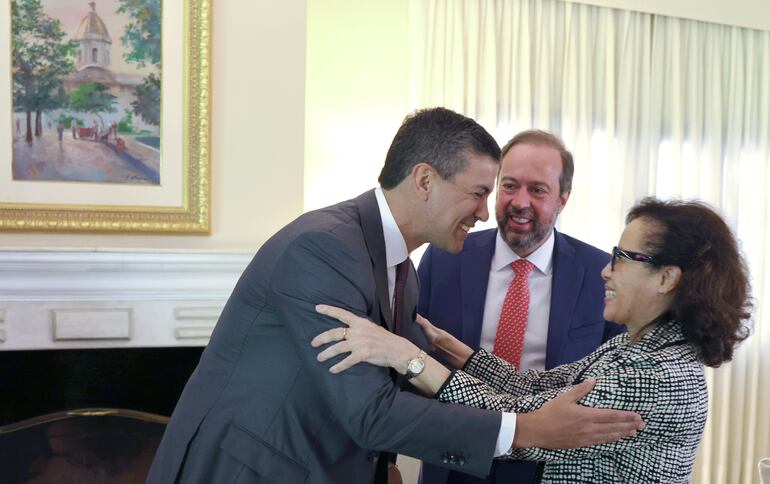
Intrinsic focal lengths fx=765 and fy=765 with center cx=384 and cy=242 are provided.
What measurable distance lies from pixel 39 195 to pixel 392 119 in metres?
1.73

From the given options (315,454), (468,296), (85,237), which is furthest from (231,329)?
(85,237)

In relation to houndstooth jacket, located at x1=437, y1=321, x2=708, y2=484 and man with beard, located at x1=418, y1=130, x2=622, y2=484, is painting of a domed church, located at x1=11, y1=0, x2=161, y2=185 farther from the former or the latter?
houndstooth jacket, located at x1=437, y1=321, x2=708, y2=484

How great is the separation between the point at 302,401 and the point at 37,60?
185 cm

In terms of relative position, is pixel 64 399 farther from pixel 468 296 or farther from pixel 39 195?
pixel 468 296

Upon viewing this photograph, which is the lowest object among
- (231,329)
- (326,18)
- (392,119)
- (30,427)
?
(30,427)

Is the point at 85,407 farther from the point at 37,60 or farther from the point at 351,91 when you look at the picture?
the point at 351,91

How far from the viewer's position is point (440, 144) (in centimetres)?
173

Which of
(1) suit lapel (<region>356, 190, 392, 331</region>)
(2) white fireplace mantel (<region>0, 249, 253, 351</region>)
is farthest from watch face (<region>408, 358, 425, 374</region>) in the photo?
(2) white fireplace mantel (<region>0, 249, 253, 351</region>)

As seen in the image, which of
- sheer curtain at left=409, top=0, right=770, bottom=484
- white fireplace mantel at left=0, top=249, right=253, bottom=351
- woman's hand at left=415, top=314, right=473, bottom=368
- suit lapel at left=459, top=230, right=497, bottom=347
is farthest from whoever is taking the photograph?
sheer curtain at left=409, top=0, right=770, bottom=484

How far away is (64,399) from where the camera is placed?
2.94m

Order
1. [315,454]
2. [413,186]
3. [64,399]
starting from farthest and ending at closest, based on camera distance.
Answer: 1. [64,399]
2. [413,186]
3. [315,454]

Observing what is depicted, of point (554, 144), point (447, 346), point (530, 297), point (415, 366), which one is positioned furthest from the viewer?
point (554, 144)

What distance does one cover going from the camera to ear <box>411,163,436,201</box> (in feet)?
5.71

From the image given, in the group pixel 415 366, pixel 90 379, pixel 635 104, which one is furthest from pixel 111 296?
pixel 635 104
